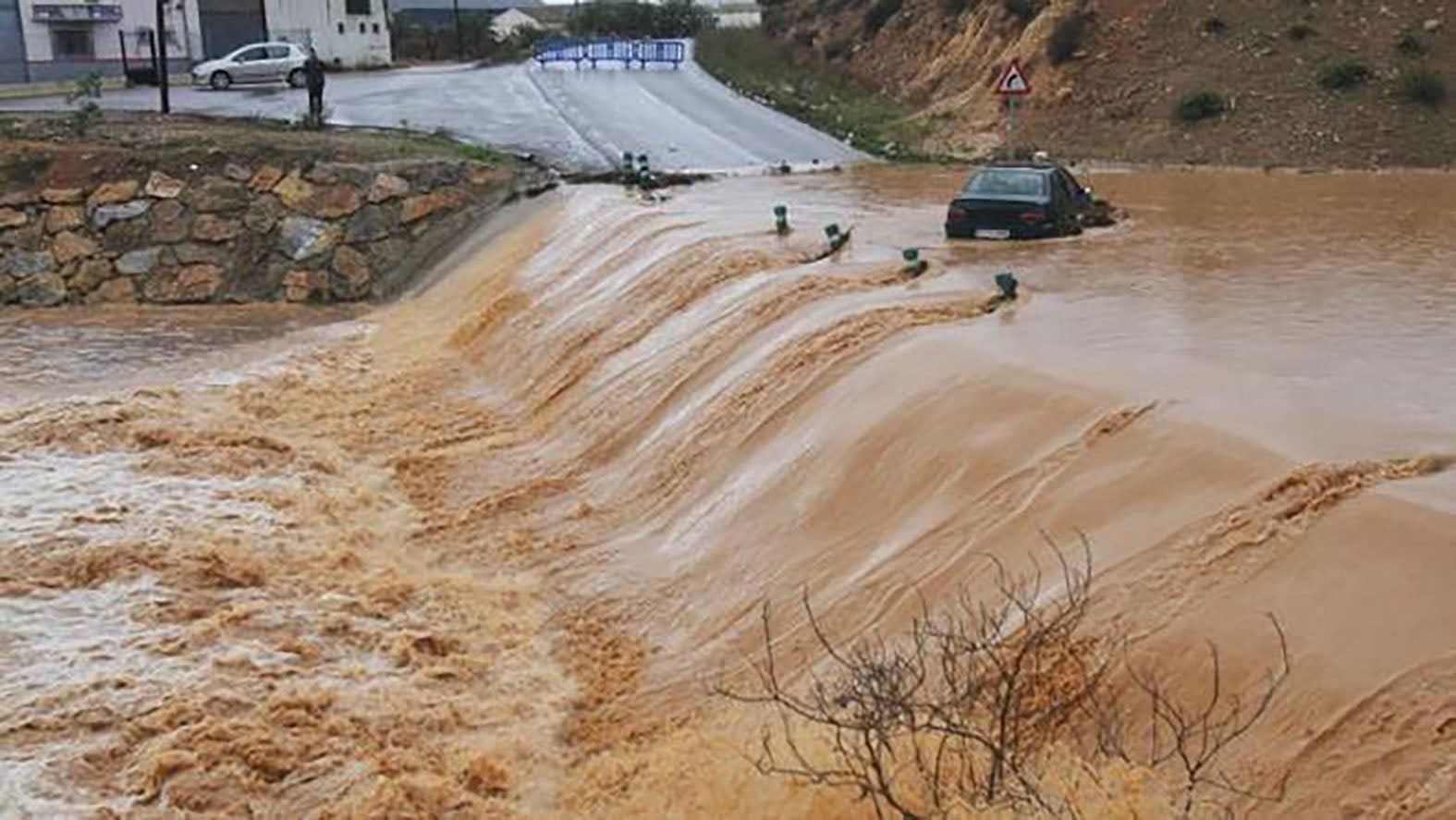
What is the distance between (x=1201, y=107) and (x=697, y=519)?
2414 centimetres

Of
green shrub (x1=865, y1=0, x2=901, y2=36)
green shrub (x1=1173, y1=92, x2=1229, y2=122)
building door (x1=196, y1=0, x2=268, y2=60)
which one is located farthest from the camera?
building door (x1=196, y1=0, x2=268, y2=60)

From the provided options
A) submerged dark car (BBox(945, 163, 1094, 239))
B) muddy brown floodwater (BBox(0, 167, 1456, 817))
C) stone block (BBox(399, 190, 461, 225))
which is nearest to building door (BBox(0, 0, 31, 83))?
stone block (BBox(399, 190, 461, 225))

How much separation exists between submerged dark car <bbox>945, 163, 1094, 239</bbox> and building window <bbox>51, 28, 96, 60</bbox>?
3897 cm

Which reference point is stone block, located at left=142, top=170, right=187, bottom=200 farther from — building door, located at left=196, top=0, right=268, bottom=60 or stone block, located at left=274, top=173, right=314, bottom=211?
building door, located at left=196, top=0, right=268, bottom=60

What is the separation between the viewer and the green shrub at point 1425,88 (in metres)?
30.1

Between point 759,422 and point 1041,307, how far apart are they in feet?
11.1

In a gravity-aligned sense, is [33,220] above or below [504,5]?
below

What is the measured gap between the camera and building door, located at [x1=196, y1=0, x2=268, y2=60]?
50469 mm

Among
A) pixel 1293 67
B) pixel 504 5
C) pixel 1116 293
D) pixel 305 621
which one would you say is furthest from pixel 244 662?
pixel 504 5

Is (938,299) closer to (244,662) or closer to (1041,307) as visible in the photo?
(1041,307)

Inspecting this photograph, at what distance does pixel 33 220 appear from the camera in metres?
23.2

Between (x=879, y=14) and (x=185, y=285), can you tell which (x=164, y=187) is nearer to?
(x=185, y=285)

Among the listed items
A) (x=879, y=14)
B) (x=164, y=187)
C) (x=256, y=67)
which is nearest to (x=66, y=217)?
(x=164, y=187)

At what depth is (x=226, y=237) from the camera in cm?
2320
